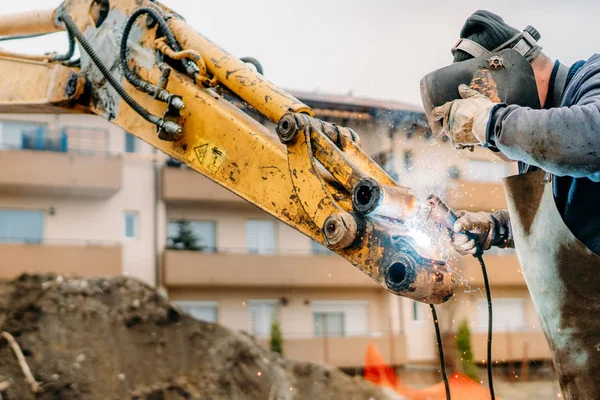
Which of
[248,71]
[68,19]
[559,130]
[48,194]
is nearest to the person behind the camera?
[559,130]

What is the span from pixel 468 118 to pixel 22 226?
19721 mm

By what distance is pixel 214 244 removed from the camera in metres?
22.8

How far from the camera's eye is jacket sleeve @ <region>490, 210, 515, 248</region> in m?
3.62

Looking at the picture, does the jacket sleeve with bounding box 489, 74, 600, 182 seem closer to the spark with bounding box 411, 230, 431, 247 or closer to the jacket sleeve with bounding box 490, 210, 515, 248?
the spark with bounding box 411, 230, 431, 247

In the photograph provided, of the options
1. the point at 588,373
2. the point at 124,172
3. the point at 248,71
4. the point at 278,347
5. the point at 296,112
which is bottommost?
the point at 278,347

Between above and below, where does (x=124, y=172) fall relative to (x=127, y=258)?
above

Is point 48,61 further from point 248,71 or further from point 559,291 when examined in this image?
point 559,291

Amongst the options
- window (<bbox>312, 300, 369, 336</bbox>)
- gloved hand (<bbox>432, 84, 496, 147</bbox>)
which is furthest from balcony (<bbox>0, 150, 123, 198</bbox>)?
gloved hand (<bbox>432, 84, 496, 147</bbox>)

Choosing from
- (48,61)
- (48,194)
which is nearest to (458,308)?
(48,194)

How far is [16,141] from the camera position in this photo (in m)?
21.4

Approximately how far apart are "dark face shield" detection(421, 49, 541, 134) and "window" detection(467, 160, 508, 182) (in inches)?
841

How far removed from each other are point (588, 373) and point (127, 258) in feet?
63.8

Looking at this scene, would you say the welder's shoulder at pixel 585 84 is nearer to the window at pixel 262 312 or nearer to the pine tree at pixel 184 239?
the pine tree at pixel 184 239

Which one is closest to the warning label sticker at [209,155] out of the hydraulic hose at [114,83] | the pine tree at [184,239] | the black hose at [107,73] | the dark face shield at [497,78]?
the hydraulic hose at [114,83]
